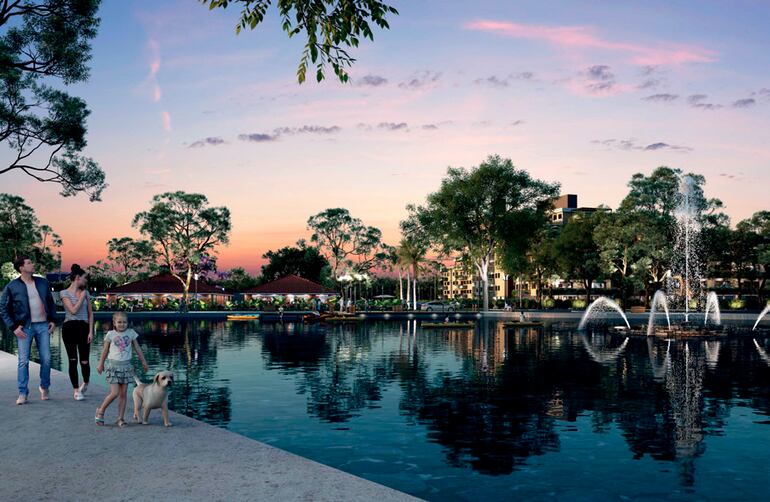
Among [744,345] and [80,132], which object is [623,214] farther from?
[80,132]

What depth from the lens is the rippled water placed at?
8.30 meters

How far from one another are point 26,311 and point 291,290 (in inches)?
2483

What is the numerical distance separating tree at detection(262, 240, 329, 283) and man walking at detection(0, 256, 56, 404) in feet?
360

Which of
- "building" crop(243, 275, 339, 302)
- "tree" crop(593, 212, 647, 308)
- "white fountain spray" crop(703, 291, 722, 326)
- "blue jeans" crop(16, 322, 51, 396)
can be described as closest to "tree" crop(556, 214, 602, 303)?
"tree" crop(593, 212, 647, 308)

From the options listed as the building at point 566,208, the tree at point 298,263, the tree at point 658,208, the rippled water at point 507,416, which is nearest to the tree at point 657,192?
the tree at point 658,208

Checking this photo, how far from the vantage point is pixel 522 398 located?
14.3 meters

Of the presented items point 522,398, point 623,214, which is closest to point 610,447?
point 522,398

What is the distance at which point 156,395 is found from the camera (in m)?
9.40

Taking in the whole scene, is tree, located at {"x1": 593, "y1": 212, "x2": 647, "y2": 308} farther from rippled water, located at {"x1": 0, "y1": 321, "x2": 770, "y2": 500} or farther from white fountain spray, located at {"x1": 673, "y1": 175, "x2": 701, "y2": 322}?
rippled water, located at {"x1": 0, "y1": 321, "x2": 770, "y2": 500}

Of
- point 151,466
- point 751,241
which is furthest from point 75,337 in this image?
point 751,241

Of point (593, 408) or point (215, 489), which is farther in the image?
point (593, 408)

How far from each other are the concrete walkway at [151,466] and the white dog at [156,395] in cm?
21

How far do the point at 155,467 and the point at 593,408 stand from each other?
8747 mm

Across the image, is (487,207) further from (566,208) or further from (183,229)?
(566,208)
